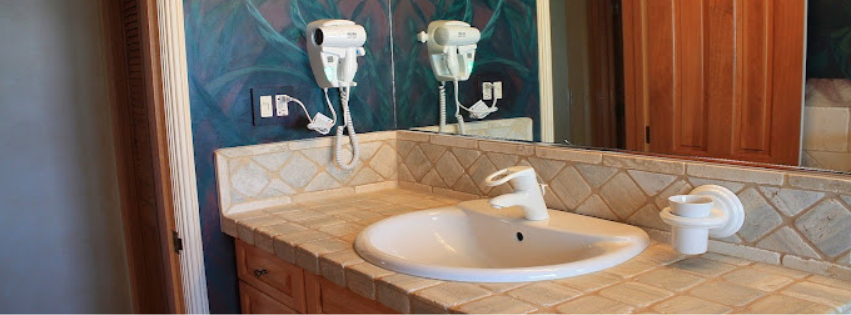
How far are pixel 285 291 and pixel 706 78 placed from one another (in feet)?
3.82

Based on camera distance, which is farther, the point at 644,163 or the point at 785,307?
the point at 644,163

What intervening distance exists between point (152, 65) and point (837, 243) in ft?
5.79

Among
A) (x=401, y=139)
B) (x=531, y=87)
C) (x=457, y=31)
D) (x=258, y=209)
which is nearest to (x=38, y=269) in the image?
(x=258, y=209)

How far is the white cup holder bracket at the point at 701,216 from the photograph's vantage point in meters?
1.33

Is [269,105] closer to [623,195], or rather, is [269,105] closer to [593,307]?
[623,195]

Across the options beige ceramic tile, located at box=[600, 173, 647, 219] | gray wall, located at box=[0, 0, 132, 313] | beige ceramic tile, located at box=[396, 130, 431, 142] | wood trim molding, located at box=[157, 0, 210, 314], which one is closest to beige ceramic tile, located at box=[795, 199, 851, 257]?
beige ceramic tile, located at box=[600, 173, 647, 219]

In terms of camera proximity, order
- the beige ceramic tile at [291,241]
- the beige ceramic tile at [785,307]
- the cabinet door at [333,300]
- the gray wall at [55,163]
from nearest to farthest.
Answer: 1. the beige ceramic tile at [785,307]
2. the cabinet door at [333,300]
3. the beige ceramic tile at [291,241]
4. the gray wall at [55,163]

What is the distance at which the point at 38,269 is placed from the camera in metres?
3.19

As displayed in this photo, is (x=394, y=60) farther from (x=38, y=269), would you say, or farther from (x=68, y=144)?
(x=38, y=269)

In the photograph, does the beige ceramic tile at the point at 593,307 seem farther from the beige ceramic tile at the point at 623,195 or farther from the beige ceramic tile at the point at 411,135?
the beige ceramic tile at the point at 411,135

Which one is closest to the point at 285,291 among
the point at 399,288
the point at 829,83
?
the point at 399,288

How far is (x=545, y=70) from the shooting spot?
1.88 meters

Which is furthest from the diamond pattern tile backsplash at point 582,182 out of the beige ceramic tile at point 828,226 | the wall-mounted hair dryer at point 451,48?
the wall-mounted hair dryer at point 451,48

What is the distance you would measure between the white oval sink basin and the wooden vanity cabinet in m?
0.11
